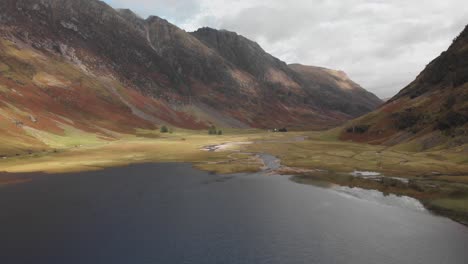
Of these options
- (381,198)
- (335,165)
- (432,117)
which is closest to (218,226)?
(381,198)

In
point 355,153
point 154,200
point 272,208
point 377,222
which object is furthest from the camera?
point 355,153

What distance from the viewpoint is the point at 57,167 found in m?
106

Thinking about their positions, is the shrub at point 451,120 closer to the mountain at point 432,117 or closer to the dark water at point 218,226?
the mountain at point 432,117

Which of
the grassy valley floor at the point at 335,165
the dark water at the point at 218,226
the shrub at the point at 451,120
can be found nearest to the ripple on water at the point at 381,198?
the dark water at the point at 218,226

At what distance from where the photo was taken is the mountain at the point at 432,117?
123 m

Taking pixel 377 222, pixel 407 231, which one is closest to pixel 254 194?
pixel 377 222

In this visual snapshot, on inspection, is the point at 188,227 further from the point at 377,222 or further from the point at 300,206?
the point at 377,222

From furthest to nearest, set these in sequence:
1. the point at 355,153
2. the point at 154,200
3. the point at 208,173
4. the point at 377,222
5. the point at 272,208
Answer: the point at 355,153 < the point at 208,173 < the point at 154,200 < the point at 272,208 < the point at 377,222

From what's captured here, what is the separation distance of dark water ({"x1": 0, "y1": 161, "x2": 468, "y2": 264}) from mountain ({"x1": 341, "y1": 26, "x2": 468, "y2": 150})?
69706 mm

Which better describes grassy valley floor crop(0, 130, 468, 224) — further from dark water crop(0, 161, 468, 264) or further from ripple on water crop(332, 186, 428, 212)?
dark water crop(0, 161, 468, 264)

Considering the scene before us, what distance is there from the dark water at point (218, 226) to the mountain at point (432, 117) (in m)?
69.7

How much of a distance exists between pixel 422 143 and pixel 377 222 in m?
88.0

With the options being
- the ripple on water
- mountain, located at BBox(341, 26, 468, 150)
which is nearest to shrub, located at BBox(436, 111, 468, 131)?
mountain, located at BBox(341, 26, 468, 150)

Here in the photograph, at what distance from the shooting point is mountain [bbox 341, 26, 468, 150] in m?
123
